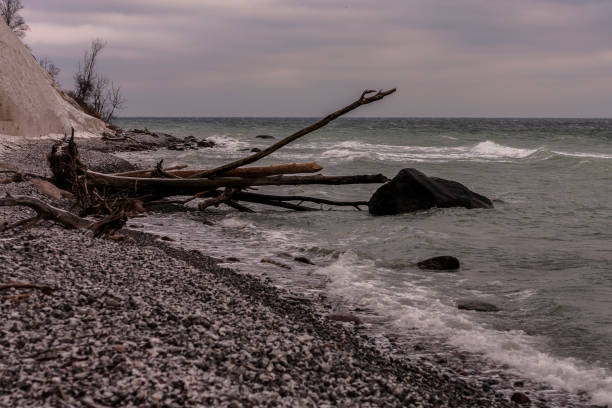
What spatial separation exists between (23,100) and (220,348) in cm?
2410

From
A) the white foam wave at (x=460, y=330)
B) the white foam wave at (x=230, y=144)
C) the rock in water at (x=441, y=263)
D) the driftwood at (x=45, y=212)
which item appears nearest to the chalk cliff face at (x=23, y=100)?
the white foam wave at (x=230, y=144)

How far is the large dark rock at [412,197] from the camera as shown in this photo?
13.8m

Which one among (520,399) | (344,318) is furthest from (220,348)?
(520,399)

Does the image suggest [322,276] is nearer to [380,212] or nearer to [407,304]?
[407,304]

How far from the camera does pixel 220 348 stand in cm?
452

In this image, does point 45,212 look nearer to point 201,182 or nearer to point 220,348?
point 220,348

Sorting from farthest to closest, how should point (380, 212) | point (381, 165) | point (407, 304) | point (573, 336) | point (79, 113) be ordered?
point (79, 113), point (381, 165), point (380, 212), point (407, 304), point (573, 336)

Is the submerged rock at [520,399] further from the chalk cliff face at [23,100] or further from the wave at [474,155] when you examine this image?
the wave at [474,155]

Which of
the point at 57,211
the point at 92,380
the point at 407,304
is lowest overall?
the point at 407,304

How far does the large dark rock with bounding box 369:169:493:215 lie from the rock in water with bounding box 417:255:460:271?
4600 mm

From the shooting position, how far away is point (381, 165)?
95.8 ft

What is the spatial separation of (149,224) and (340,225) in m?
4.12

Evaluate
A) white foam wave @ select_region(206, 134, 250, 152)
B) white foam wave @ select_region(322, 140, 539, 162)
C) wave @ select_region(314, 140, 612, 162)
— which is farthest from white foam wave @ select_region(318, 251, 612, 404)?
white foam wave @ select_region(206, 134, 250, 152)

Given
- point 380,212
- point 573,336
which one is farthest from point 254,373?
point 380,212
